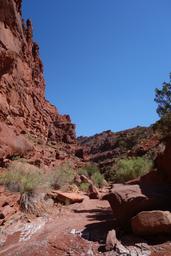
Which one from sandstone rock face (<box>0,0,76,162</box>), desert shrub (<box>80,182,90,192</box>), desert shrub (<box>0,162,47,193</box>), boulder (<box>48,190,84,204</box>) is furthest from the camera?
sandstone rock face (<box>0,0,76,162</box>)

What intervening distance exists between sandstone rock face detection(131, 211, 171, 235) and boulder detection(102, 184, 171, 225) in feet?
2.03

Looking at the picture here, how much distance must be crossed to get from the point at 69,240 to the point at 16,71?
16.0m

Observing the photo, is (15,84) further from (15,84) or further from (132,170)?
(132,170)

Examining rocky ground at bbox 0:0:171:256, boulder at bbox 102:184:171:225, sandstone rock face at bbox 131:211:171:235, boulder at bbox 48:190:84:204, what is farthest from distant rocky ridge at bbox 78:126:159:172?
sandstone rock face at bbox 131:211:171:235

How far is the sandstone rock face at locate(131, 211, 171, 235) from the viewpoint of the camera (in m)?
5.60

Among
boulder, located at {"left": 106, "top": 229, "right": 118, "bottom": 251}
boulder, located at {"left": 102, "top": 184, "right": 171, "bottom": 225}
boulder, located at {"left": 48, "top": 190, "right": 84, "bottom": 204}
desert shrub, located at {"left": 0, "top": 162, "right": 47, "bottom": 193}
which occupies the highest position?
desert shrub, located at {"left": 0, "top": 162, "right": 47, "bottom": 193}

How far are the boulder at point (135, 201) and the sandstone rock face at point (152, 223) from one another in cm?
62

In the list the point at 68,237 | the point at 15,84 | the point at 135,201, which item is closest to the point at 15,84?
the point at 15,84

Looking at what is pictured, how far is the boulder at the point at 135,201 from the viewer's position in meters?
6.53

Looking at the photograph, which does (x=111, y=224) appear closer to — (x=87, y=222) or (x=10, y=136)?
(x=87, y=222)

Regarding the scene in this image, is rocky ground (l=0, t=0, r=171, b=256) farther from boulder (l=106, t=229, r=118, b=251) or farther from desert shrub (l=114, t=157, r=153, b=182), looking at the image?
desert shrub (l=114, t=157, r=153, b=182)

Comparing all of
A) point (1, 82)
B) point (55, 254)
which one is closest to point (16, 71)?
point (1, 82)

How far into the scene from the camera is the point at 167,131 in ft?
38.4

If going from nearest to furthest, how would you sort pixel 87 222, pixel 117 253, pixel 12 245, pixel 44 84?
pixel 117 253, pixel 12 245, pixel 87 222, pixel 44 84
